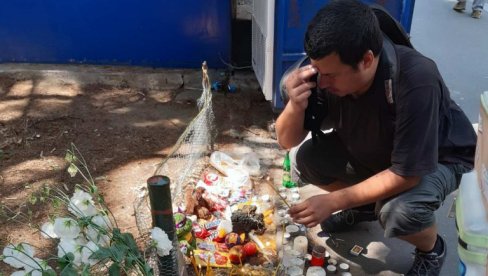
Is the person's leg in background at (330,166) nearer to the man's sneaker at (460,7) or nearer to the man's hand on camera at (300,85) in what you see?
the man's hand on camera at (300,85)

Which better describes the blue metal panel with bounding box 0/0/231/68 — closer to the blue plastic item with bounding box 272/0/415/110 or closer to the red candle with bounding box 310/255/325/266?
the blue plastic item with bounding box 272/0/415/110

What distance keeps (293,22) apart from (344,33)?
1.81 m

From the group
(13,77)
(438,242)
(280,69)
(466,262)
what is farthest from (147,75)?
(466,262)

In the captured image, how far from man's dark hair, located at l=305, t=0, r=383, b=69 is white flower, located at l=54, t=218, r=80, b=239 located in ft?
3.46

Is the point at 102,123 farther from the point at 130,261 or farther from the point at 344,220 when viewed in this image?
the point at 130,261

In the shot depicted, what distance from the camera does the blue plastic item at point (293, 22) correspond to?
11.2 ft

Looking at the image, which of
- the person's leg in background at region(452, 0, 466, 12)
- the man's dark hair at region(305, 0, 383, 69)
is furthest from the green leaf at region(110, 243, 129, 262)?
the person's leg in background at region(452, 0, 466, 12)

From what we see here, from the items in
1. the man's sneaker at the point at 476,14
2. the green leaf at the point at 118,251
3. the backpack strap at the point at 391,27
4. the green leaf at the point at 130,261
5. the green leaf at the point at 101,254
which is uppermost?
the backpack strap at the point at 391,27

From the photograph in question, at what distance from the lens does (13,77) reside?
4.84 meters

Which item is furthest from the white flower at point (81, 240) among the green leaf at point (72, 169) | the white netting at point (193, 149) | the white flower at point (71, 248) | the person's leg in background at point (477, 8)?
the person's leg in background at point (477, 8)

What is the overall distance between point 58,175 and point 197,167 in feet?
3.17

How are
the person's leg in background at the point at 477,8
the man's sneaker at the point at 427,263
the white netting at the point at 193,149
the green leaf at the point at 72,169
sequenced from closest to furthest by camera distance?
the green leaf at the point at 72,169, the man's sneaker at the point at 427,263, the white netting at the point at 193,149, the person's leg in background at the point at 477,8

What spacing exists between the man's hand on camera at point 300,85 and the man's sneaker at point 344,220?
Result: 0.87 m

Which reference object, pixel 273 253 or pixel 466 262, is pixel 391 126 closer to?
pixel 466 262
